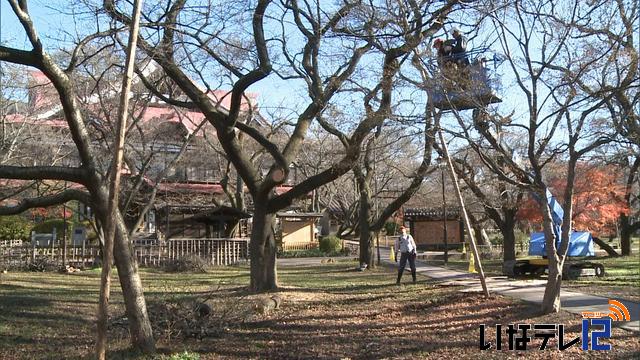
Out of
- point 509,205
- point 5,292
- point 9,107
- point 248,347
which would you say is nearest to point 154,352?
point 248,347

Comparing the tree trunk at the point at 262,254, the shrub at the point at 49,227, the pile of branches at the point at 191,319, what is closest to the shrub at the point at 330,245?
the shrub at the point at 49,227

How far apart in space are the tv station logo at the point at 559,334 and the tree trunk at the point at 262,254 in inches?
267

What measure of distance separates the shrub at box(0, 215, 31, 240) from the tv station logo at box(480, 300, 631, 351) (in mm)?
33007

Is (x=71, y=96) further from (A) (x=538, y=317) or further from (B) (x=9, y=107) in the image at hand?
(B) (x=9, y=107)

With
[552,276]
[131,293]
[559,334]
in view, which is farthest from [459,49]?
[131,293]

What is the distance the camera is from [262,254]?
1523 centimetres

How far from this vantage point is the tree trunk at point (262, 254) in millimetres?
15109

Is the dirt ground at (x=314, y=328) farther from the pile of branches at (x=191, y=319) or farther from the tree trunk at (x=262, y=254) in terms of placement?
the tree trunk at (x=262, y=254)

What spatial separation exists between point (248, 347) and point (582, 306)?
256 inches

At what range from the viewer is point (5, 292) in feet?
50.8

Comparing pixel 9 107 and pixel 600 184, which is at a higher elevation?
pixel 9 107

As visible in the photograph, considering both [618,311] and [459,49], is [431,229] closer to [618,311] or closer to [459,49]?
[459,49]

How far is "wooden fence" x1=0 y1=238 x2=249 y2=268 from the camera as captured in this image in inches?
976

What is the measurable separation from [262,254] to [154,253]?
1412 centimetres
